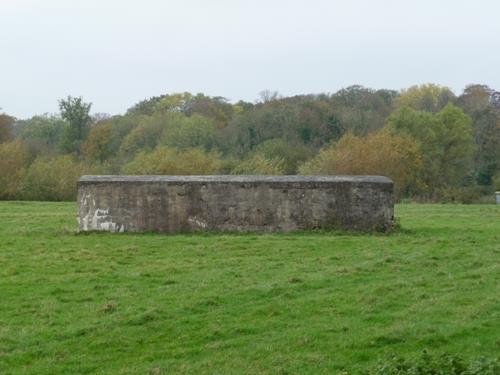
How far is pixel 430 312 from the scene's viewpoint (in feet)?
37.3

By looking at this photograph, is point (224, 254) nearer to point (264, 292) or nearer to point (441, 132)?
point (264, 292)

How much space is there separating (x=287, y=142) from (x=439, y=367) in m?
64.9

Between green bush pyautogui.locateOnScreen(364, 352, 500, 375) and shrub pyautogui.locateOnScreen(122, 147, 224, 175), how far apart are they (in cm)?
4030

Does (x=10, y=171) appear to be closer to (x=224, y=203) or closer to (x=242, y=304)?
(x=224, y=203)

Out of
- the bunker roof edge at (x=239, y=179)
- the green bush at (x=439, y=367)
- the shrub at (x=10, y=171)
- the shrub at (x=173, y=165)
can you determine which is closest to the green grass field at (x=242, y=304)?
the green bush at (x=439, y=367)

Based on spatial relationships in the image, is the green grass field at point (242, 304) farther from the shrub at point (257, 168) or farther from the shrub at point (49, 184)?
the shrub at point (257, 168)

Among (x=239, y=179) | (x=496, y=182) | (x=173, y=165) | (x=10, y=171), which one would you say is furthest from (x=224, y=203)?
(x=496, y=182)

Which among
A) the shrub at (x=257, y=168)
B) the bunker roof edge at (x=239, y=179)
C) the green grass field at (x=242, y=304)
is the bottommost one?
the green grass field at (x=242, y=304)

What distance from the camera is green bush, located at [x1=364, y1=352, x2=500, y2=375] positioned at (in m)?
7.63

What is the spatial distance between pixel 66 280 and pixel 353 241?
798cm

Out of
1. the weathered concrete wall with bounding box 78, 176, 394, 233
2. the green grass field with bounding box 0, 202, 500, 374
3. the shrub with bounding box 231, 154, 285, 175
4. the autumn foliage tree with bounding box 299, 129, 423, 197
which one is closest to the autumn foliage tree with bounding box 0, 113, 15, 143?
the shrub with bounding box 231, 154, 285, 175

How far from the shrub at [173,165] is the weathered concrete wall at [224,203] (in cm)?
2544

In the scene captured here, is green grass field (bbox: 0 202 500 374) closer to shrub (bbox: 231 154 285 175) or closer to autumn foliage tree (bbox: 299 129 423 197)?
autumn foliage tree (bbox: 299 129 423 197)

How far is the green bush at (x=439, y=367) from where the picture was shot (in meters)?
7.63
